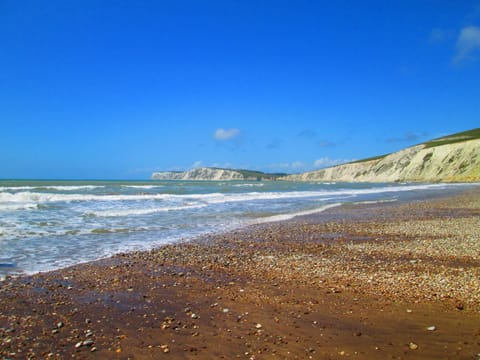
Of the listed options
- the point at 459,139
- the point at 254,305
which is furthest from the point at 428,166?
the point at 254,305

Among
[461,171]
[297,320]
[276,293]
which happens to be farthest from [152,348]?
[461,171]

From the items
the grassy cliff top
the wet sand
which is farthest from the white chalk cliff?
the wet sand

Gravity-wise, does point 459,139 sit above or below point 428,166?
above

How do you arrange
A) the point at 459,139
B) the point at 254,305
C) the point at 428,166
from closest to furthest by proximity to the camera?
1. the point at 254,305
2. the point at 428,166
3. the point at 459,139

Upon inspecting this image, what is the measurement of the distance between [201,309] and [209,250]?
16.4ft

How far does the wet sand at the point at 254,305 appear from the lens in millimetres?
4754

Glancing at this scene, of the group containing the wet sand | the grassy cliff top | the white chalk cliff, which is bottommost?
the wet sand

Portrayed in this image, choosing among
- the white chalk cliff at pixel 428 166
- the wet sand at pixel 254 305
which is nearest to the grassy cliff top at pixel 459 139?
the white chalk cliff at pixel 428 166

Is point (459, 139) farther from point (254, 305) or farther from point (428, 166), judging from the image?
point (254, 305)

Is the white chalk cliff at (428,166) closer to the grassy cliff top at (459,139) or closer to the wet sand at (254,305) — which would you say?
the grassy cliff top at (459,139)

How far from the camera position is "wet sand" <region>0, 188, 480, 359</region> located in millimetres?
4754

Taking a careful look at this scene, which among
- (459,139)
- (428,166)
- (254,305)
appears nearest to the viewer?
(254,305)

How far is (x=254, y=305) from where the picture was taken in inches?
247

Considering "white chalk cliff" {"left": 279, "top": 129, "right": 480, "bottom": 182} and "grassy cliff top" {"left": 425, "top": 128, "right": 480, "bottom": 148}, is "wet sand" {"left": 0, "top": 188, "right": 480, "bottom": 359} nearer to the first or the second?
"white chalk cliff" {"left": 279, "top": 129, "right": 480, "bottom": 182}
